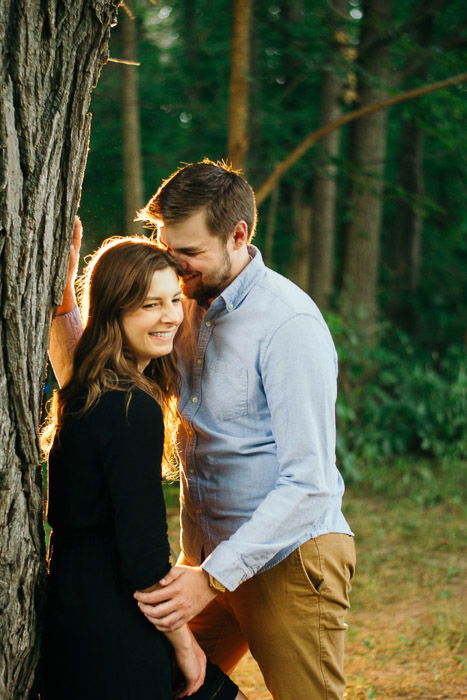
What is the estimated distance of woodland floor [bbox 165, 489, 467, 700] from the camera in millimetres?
4238

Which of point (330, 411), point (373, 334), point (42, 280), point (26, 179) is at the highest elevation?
point (26, 179)

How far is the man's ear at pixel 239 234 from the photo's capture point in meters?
2.72

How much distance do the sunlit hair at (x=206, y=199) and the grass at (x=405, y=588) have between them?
2660 millimetres

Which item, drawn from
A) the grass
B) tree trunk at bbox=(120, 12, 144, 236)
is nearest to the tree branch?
tree trunk at bbox=(120, 12, 144, 236)

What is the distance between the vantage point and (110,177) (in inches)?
239

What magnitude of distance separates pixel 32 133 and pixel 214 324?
91cm

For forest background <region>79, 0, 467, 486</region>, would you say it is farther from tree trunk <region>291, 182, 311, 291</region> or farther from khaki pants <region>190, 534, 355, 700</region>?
khaki pants <region>190, 534, 355, 700</region>

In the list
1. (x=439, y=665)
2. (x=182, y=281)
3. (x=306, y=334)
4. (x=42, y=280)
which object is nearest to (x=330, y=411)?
(x=306, y=334)

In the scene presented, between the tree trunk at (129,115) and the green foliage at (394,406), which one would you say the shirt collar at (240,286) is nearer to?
the tree trunk at (129,115)

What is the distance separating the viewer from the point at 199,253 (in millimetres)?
2668

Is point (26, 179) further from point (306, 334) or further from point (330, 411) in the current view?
point (330, 411)

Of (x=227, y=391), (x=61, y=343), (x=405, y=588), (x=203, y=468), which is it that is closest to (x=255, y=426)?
(x=227, y=391)

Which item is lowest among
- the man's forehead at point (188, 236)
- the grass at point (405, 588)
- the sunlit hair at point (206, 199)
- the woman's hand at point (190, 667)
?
the grass at point (405, 588)

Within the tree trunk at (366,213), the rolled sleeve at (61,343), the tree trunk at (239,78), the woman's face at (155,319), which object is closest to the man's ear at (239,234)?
the woman's face at (155,319)
